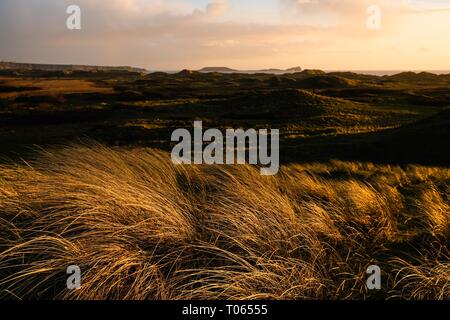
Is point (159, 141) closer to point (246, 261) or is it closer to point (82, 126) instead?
point (82, 126)

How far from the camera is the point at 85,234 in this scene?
449cm

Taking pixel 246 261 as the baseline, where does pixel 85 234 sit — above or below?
above

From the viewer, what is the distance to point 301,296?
4.27m

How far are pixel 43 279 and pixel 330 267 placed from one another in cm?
296

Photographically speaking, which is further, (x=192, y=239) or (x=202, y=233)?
(x=202, y=233)

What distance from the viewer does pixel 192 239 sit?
506 centimetres

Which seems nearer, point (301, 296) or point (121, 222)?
point (301, 296)

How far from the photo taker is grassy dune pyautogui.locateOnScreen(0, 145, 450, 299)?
4.11 m

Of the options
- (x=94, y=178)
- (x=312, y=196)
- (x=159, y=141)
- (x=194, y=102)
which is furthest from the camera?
(x=194, y=102)

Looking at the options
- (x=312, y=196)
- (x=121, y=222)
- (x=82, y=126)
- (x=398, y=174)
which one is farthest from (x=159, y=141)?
(x=121, y=222)

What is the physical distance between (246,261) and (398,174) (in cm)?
960

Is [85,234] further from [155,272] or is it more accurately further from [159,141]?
[159,141]

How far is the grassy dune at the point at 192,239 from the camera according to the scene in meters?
4.11
